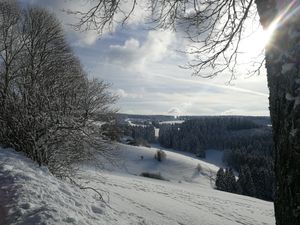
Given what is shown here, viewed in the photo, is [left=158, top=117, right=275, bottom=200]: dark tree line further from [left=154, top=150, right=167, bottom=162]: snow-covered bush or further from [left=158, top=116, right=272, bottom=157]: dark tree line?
[left=154, top=150, right=167, bottom=162]: snow-covered bush

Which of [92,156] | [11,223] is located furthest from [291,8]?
[92,156]

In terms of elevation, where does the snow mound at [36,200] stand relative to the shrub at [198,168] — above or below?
above

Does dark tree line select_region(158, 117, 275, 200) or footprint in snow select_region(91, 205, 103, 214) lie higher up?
footprint in snow select_region(91, 205, 103, 214)

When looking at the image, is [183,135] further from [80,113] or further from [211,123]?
[80,113]

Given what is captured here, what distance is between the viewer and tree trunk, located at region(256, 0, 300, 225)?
2.25m

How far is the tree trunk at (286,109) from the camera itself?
7.39ft

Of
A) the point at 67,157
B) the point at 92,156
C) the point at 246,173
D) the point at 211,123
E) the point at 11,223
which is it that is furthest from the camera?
the point at 211,123

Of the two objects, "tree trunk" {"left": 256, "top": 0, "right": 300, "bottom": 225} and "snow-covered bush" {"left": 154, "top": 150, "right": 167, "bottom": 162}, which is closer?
"tree trunk" {"left": 256, "top": 0, "right": 300, "bottom": 225}

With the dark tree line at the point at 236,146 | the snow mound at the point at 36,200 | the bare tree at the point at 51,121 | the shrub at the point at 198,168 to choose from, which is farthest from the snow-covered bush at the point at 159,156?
the snow mound at the point at 36,200

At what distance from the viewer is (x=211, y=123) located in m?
173

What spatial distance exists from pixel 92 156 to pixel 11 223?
28.7ft

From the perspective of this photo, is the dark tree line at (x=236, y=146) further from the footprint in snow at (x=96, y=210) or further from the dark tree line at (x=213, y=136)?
the footprint in snow at (x=96, y=210)

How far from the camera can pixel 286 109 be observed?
2.35 meters

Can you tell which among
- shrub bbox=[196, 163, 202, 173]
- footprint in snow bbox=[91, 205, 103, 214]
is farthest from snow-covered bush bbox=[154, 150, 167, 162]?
footprint in snow bbox=[91, 205, 103, 214]
